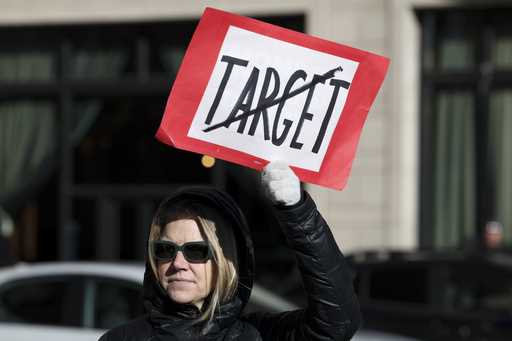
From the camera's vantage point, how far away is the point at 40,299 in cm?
788

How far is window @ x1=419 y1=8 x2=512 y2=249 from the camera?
1262 cm

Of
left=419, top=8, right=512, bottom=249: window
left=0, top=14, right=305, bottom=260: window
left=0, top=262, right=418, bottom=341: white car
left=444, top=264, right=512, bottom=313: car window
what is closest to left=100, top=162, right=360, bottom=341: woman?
left=0, top=262, right=418, bottom=341: white car

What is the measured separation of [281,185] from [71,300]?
5002 mm

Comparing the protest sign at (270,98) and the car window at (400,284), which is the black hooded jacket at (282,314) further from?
the car window at (400,284)

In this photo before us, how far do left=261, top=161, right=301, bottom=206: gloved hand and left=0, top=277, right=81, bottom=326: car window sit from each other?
4.89 m

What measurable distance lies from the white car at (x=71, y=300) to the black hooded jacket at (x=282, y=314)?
14.5ft

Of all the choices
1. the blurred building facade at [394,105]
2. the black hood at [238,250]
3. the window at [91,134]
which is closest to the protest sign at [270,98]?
the black hood at [238,250]

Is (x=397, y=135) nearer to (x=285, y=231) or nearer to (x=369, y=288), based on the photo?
(x=369, y=288)

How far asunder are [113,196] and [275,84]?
1065 centimetres

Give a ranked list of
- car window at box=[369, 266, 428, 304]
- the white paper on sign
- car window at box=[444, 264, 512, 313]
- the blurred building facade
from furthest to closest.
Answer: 1. the blurred building facade
2. car window at box=[369, 266, 428, 304]
3. car window at box=[444, 264, 512, 313]
4. the white paper on sign

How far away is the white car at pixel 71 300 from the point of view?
25.1 ft

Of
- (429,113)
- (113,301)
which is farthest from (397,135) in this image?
(113,301)

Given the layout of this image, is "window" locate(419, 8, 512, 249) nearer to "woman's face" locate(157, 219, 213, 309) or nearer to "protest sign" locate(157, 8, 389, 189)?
"protest sign" locate(157, 8, 389, 189)

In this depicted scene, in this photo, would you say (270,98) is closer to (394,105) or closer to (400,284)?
(400,284)
